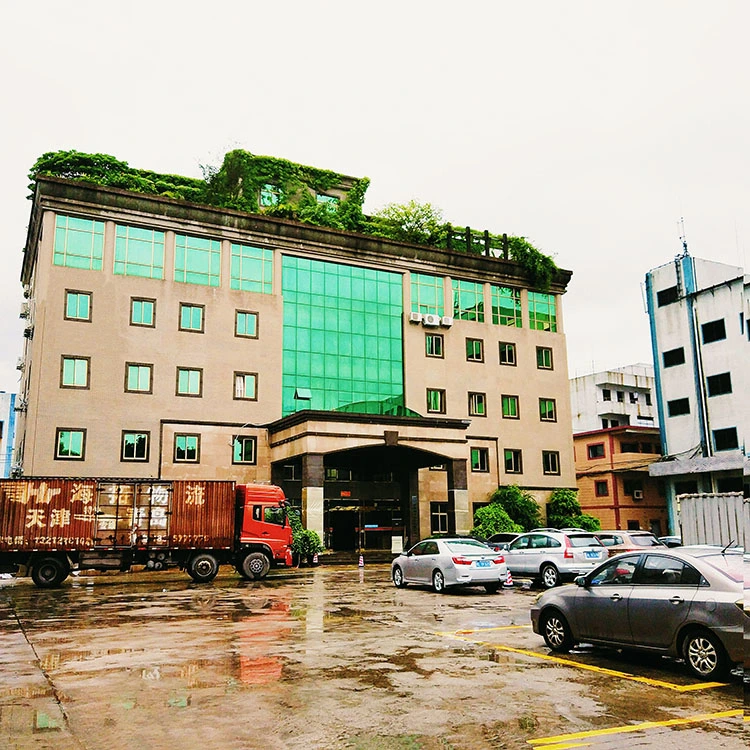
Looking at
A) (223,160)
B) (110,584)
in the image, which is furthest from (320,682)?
(223,160)

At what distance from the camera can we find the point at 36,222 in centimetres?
3956

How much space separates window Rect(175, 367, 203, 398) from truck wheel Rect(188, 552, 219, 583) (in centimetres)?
1409

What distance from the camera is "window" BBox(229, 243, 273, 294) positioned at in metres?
41.1

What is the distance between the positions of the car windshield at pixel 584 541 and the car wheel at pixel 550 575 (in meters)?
0.88

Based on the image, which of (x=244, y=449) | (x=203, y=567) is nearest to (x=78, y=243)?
(x=244, y=449)

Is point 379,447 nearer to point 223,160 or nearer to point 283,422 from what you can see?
point 283,422

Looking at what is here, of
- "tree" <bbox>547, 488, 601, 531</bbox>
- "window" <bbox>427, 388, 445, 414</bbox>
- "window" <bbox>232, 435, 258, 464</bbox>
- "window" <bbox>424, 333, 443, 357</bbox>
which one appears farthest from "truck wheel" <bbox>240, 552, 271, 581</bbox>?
"tree" <bbox>547, 488, 601, 531</bbox>

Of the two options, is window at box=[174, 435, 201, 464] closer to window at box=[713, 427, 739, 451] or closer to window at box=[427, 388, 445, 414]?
window at box=[427, 388, 445, 414]

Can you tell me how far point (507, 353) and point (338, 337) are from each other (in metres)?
11.5

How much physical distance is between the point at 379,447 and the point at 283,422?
4957mm

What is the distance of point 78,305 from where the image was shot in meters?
36.8

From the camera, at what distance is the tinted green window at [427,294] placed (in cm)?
4631

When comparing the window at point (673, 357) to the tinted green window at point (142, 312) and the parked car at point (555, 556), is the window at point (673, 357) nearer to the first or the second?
the parked car at point (555, 556)

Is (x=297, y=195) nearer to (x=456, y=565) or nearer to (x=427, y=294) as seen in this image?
(x=427, y=294)
